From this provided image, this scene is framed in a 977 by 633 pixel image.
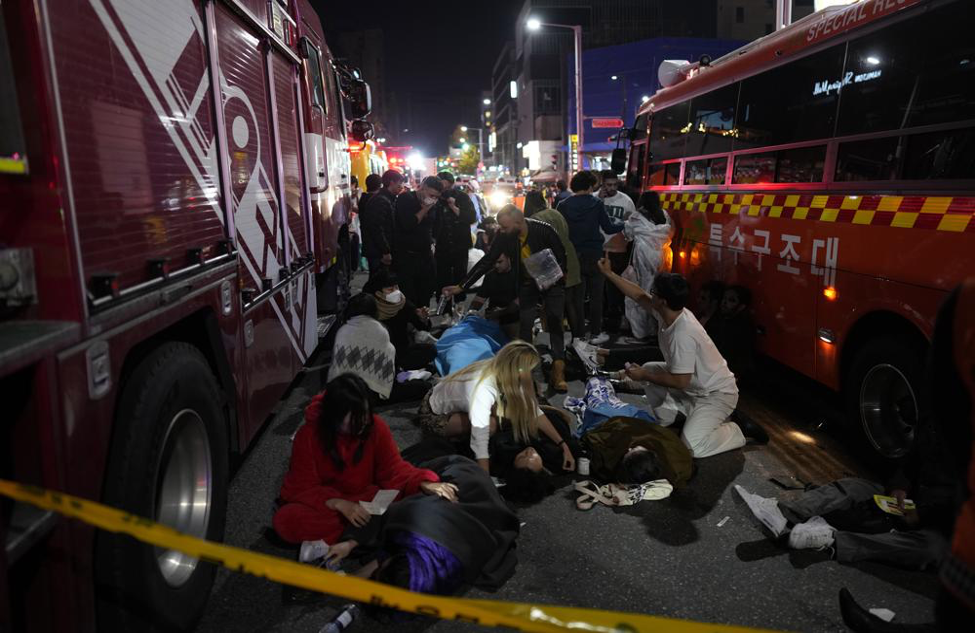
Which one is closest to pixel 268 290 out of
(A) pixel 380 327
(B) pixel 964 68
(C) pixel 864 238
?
(A) pixel 380 327

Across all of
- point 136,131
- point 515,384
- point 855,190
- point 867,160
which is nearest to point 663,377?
point 515,384

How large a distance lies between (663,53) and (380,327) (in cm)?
4576

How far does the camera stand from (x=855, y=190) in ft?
15.4

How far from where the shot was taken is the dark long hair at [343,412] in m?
3.48

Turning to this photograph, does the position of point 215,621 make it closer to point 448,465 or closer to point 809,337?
point 448,465

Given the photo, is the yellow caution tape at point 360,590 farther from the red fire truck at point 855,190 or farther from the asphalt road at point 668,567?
the red fire truck at point 855,190

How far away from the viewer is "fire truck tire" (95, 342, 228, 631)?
7.68ft

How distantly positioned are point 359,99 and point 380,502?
7417mm

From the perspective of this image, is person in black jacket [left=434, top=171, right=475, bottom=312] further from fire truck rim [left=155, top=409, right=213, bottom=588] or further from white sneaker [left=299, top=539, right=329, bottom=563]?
fire truck rim [left=155, top=409, right=213, bottom=588]

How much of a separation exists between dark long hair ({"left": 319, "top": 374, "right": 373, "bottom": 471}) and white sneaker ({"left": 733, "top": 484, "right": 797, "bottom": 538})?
2.15m

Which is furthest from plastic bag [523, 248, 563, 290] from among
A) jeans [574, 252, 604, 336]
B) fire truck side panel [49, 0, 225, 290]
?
fire truck side panel [49, 0, 225, 290]

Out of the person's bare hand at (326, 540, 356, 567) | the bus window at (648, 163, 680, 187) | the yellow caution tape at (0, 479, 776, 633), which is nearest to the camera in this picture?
the yellow caution tape at (0, 479, 776, 633)

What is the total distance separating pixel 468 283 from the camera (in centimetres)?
734

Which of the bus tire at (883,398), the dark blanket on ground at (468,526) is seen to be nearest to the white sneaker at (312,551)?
the dark blanket on ground at (468,526)
